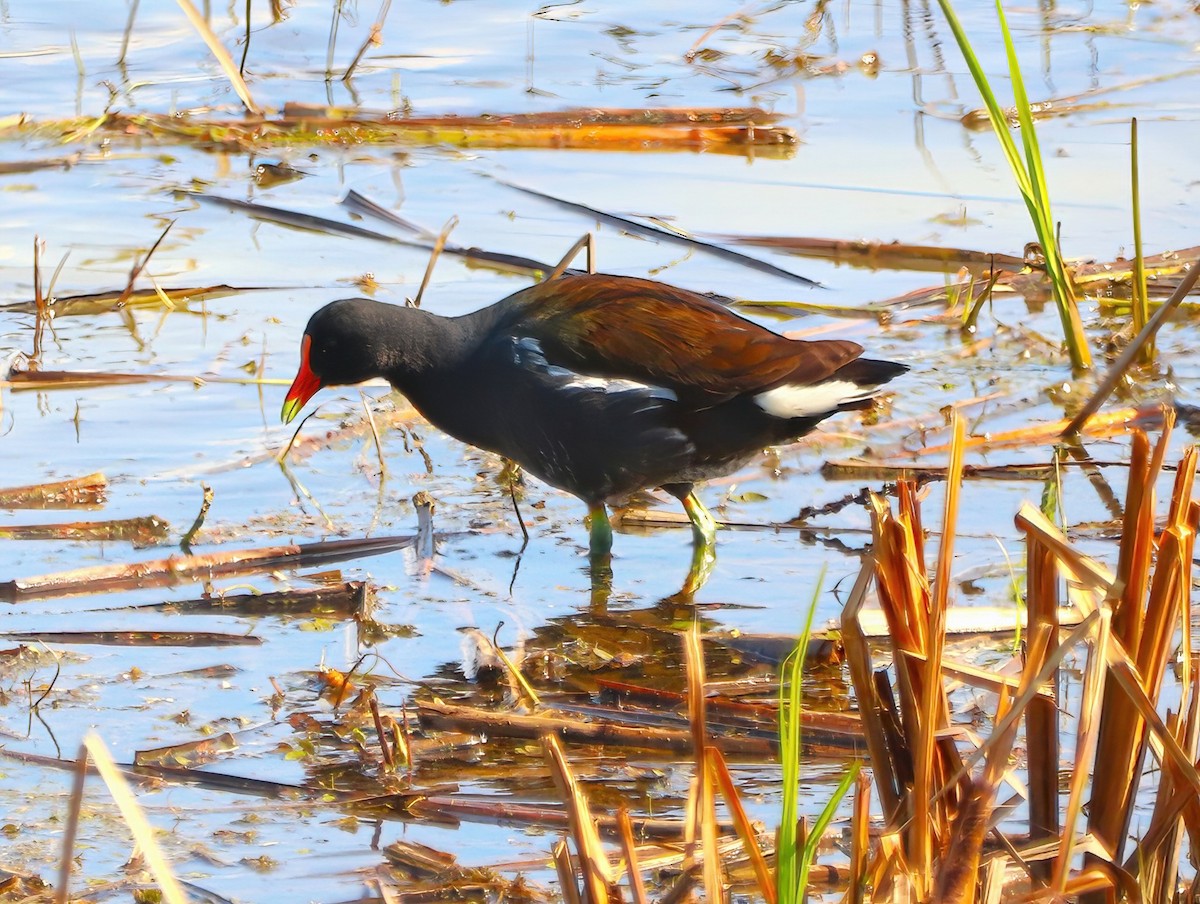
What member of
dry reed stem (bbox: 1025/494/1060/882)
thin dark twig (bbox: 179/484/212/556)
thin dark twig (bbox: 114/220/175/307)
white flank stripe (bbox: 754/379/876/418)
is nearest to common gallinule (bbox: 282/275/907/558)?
white flank stripe (bbox: 754/379/876/418)

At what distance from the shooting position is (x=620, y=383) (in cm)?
412

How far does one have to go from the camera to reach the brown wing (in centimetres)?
A: 410

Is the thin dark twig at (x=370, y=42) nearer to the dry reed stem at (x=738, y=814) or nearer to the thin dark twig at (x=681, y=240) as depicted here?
the thin dark twig at (x=681, y=240)

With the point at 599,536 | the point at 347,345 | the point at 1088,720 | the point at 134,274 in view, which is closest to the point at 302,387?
the point at 347,345

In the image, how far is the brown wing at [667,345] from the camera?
4098mm

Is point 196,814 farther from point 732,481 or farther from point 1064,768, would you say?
point 732,481

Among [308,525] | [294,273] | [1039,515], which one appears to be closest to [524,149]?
[294,273]

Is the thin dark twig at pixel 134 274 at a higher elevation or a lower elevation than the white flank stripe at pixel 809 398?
higher

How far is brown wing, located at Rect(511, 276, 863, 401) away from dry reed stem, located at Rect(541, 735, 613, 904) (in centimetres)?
233

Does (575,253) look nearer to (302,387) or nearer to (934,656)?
(302,387)

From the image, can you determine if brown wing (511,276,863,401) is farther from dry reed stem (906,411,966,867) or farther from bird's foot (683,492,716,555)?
dry reed stem (906,411,966,867)

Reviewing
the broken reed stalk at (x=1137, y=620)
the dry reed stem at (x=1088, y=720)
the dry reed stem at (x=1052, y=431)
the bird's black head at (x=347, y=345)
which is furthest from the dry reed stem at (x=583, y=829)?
the dry reed stem at (x=1052, y=431)

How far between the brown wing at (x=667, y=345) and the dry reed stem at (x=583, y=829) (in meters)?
2.33

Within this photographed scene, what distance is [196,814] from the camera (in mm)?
2695
